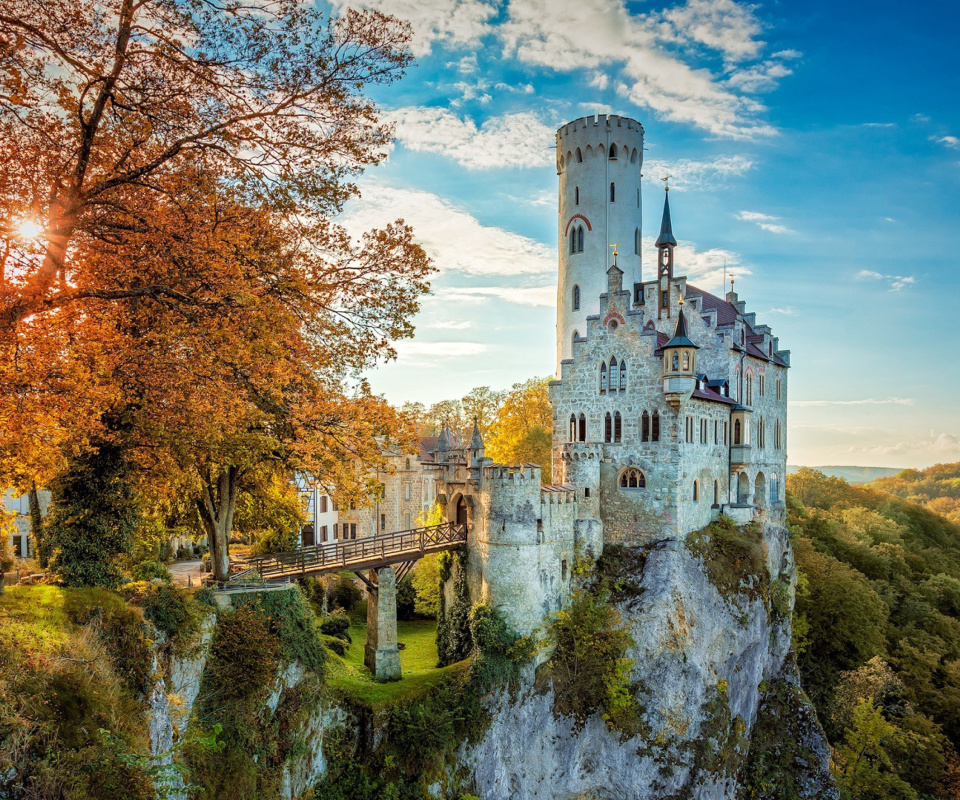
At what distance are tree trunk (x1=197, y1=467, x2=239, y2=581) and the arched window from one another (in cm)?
1842

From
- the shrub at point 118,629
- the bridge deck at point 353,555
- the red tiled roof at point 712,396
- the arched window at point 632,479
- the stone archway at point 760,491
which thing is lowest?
the bridge deck at point 353,555

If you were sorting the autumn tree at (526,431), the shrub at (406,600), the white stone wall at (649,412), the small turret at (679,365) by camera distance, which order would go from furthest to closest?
the autumn tree at (526,431) < the shrub at (406,600) < the white stone wall at (649,412) < the small turret at (679,365)

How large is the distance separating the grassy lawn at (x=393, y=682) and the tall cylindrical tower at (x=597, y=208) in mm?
18858

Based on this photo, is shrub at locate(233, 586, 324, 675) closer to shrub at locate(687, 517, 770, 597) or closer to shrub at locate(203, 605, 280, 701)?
shrub at locate(203, 605, 280, 701)

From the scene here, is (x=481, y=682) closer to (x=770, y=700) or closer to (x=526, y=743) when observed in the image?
(x=526, y=743)

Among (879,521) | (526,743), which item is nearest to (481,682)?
(526,743)

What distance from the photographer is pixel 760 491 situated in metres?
37.9

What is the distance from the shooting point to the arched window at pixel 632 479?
30.1 m

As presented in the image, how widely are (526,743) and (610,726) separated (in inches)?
149

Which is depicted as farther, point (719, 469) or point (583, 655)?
point (719, 469)

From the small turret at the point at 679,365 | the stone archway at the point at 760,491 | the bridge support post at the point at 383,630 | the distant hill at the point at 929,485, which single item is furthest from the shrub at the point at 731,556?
the distant hill at the point at 929,485

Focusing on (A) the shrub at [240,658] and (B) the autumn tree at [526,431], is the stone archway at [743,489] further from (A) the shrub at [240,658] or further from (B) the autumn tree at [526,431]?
(A) the shrub at [240,658]

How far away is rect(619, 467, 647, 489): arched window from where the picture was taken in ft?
98.7

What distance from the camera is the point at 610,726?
87.8 feet
